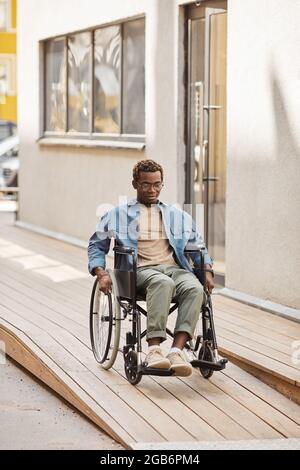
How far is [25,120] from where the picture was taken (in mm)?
14094

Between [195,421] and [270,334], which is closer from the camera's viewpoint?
[195,421]

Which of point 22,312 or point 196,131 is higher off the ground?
point 196,131

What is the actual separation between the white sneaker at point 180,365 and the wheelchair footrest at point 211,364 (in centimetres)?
11

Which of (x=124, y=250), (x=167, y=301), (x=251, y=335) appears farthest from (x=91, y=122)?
(x=167, y=301)

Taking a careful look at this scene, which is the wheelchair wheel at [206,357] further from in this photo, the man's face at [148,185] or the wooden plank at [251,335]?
the man's face at [148,185]

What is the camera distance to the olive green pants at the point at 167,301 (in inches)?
228

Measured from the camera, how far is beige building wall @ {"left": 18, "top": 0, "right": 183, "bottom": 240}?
9711mm

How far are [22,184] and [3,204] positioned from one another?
4.40m

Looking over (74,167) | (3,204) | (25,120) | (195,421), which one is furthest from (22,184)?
(195,421)

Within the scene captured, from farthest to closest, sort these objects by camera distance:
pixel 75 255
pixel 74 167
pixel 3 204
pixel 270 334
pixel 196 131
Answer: pixel 3 204 → pixel 74 167 → pixel 75 255 → pixel 196 131 → pixel 270 334

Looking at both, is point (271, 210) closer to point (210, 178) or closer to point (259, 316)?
point (259, 316)

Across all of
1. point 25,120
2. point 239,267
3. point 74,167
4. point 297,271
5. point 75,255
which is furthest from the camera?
point 25,120

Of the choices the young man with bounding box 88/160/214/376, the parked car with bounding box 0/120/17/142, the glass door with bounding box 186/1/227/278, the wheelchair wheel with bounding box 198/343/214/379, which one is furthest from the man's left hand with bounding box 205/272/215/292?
the parked car with bounding box 0/120/17/142

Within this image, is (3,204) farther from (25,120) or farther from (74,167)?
(74,167)
